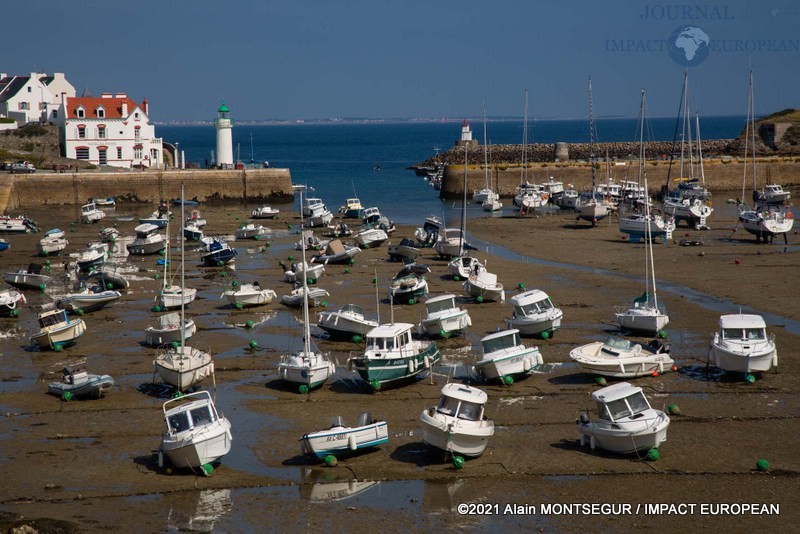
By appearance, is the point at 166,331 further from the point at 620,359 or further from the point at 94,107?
the point at 94,107

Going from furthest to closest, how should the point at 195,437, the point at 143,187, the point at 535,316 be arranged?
the point at 143,187, the point at 535,316, the point at 195,437

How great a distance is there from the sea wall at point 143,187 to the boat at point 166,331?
1708 inches

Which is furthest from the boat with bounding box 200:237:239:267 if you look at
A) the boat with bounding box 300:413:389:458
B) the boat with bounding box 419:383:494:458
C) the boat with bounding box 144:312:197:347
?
the boat with bounding box 419:383:494:458

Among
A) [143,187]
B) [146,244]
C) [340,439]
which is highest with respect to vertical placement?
[143,187]

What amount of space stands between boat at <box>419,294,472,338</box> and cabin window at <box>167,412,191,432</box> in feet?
39.1

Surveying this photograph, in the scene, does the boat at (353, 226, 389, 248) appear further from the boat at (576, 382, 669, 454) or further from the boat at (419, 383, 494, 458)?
the boat at (576, 382, 669, 454)

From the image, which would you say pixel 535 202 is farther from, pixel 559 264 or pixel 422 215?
pixel 559 264

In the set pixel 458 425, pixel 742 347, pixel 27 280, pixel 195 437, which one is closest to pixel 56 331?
pixel 27 280

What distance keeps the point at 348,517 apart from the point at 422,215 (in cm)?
5530

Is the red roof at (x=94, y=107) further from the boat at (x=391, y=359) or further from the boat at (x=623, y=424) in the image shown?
the boat at (x=623, y=424)

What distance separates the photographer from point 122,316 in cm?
3656

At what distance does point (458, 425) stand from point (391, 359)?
5627mm

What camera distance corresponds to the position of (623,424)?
2153 cm

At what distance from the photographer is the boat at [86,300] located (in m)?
36.4
